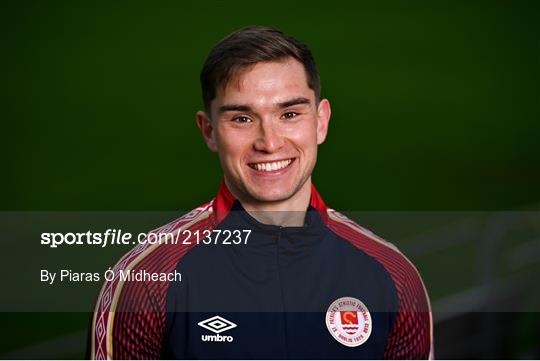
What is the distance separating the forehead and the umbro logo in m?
0.79

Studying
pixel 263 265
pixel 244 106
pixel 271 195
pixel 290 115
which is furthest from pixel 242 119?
pixel 263 265

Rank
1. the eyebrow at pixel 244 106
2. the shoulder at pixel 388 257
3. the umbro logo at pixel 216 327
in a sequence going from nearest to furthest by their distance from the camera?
the eyebrow at pixel 244 106
the umbro logo at pixel 216 327
the shoulder at pixel 388 257

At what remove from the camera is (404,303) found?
8.64ft

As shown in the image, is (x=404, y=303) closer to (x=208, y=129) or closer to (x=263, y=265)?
(x=263, y=265)

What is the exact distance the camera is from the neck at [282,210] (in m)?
2.62

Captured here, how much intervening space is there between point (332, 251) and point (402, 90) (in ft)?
29.5

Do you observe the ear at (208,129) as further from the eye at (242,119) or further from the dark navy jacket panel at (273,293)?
the dark navy jacket panel at (273,293)

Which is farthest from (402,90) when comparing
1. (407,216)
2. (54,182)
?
(54,182)

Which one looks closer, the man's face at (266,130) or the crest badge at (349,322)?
the man's face at (266,130)

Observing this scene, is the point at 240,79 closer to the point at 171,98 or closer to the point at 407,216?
the point at 407,216

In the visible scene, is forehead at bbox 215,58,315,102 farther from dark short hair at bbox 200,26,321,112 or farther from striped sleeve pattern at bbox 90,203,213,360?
striped sleeve pattern at bbox 90,203,213,360

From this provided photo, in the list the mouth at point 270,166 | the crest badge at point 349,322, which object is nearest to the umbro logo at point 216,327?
the crest badge at point 349,322

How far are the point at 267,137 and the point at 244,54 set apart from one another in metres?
0.30

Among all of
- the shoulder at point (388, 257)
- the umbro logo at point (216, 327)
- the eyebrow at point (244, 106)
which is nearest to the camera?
the eyebrow at point (244, 106)
